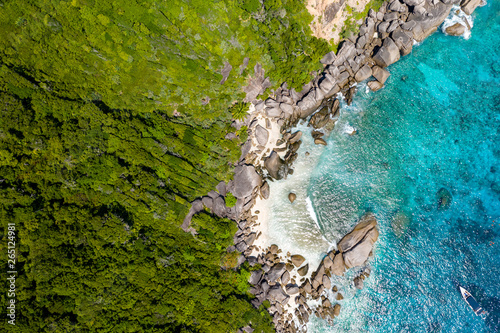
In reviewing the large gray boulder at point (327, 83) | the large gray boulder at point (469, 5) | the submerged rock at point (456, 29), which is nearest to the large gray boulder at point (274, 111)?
the large gray boulder at point (327, 83)

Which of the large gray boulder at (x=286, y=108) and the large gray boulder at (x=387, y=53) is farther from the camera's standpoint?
the large gray boulder at (x=286, y=108)

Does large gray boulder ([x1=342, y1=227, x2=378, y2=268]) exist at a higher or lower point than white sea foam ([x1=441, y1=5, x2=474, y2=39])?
lower

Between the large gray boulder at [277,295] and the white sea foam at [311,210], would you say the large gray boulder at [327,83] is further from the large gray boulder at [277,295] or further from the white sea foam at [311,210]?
the large gray boulder at [277,295]

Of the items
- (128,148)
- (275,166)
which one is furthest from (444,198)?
(128,148)

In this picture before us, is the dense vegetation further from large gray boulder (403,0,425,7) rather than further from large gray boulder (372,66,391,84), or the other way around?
large gray boulder (403,0,425,7)

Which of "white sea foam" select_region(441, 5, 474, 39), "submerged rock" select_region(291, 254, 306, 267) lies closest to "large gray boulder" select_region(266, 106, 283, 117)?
"submerged rock" select_region(291, 254, 306, 267)

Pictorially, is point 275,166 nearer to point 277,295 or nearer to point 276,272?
point 276,272

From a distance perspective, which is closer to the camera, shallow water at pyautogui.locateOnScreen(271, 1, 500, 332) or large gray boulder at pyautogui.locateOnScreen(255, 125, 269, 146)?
shallow water at pyautogui.locateOnScreen(271, 1, 500, 332)

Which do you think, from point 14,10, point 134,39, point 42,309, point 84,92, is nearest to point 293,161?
point 134,39
